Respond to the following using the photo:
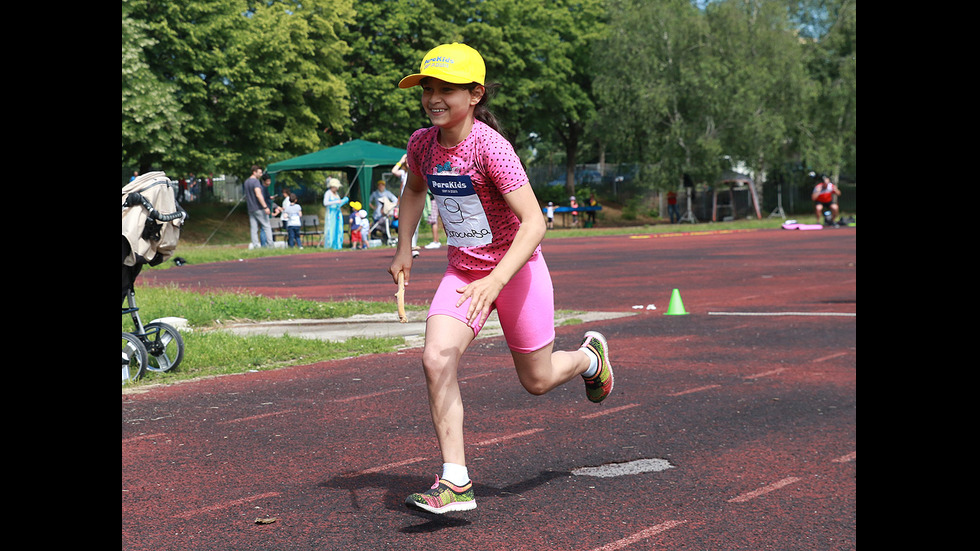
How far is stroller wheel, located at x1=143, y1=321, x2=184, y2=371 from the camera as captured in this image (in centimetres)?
880

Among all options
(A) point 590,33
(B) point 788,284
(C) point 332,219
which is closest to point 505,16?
(A) point 590,33

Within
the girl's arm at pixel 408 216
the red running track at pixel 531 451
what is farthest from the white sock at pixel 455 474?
the girl's arm at pixel 408 216

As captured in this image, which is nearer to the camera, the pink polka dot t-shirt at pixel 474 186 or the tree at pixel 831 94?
the pink polka dot t-shirt at pixel 474 186

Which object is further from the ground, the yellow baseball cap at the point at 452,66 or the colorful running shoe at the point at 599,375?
the yellow baseball cap at the point at 452,66

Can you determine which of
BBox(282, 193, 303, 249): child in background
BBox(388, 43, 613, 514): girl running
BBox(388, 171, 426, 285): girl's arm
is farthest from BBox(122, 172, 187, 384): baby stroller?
BBox(282, 193, 303, 249): child in background

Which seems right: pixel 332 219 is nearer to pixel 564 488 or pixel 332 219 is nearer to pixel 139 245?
pixel 139 245

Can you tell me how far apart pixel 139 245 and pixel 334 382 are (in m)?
1.85

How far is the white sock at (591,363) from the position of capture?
19.6ft

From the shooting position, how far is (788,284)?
1673 cm

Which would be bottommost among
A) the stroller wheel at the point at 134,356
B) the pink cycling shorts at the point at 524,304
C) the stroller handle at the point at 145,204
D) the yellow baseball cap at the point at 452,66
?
the stroller wheel at the point at 134,356

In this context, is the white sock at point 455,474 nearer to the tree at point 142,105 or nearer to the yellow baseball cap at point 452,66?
the yellow baseball cap at point 452,66

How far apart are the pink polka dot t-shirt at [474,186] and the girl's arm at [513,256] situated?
3.0 inches

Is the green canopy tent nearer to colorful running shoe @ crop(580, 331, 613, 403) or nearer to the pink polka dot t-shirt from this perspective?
colorful running shoe @ crop(580, 331, 613, 403)

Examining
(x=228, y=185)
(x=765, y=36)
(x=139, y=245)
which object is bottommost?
(x=139, y=245)
